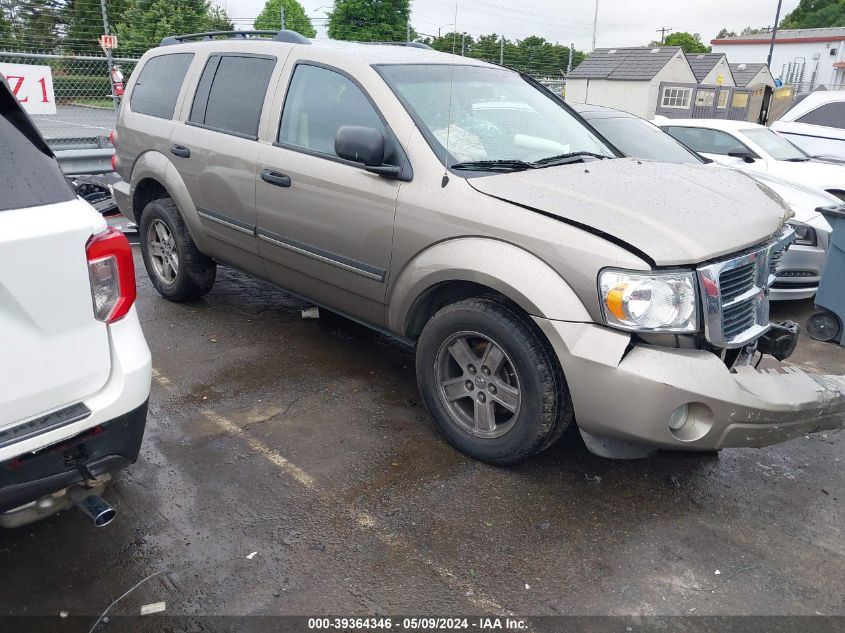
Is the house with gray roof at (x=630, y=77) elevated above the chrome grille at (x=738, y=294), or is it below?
above

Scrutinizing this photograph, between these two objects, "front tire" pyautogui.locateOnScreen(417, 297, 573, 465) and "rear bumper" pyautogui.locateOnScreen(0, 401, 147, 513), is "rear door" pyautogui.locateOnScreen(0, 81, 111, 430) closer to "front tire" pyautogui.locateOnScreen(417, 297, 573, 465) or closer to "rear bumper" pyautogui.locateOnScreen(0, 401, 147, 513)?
"rear bumper" pyautogui.locateOnScreen(0, 401, 147, 513)

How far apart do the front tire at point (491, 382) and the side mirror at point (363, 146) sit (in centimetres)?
83

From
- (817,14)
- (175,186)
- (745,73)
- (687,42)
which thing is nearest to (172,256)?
(175,186)

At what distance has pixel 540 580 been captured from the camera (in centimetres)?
263

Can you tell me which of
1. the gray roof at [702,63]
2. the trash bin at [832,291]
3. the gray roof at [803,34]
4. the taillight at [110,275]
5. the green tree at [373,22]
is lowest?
the trash bin at [832,291]

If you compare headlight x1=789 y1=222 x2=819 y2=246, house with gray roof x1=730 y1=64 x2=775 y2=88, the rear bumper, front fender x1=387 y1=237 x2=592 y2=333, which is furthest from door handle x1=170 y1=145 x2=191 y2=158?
house with gray roof x1=730 y1=64 x2=775 y2=88

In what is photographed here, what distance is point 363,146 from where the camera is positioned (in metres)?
3.41

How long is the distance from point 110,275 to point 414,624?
1.59 meters

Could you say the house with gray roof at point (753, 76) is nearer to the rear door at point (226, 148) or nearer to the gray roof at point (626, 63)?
the gray roof at point (626, 63)

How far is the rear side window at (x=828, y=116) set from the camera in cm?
1071

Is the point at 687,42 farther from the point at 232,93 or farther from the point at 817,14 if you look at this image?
the point at 232,93

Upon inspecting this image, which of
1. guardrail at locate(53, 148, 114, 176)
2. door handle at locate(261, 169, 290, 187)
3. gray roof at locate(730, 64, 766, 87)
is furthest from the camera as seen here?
gray roof at locate(730, 64, 766, 87)

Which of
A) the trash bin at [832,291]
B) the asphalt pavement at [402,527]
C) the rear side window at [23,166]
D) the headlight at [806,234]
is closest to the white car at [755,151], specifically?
the headlight at [806,234]

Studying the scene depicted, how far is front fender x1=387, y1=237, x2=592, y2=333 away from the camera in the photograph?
292 cm
